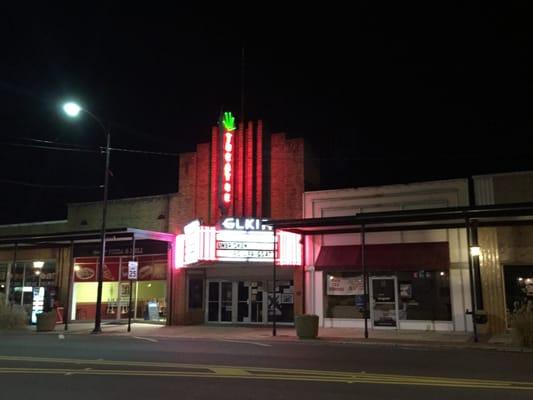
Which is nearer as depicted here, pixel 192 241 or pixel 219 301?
pixel 192 241

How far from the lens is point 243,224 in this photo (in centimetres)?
2708

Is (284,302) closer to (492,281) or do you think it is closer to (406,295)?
(406,295)

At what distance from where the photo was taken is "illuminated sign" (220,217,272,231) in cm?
2683

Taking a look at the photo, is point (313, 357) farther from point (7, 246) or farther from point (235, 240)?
point (7, 246)

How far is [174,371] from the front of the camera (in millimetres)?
12094

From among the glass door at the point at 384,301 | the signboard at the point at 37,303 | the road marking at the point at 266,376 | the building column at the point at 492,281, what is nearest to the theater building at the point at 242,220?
the glass door at the point at 384,301

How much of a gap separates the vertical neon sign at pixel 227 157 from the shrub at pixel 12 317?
441 inches

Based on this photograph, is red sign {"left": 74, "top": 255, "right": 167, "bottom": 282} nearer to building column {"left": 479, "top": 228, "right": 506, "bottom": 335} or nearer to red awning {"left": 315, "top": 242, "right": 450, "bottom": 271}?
red awning {"left": 315, "top": 242, "right": 450, "bottom": 271}

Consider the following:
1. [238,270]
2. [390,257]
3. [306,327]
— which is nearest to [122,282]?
[238,270]

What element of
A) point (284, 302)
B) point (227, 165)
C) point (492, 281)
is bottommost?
point (284, 302)

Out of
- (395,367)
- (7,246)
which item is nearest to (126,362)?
(395,367)

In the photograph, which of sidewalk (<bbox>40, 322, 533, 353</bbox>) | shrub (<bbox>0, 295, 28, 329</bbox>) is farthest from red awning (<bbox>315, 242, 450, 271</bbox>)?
shrub (<bbox>0, 295, 28, 329</bbox>)

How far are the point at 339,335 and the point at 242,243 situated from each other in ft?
21.8

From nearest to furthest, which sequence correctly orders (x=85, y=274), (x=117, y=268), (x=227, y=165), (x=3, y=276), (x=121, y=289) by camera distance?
(x=227, y=165)
(x=117, y=268)
(x=121, y=289)
(x=85, y=274)
(x=3, y=276)
